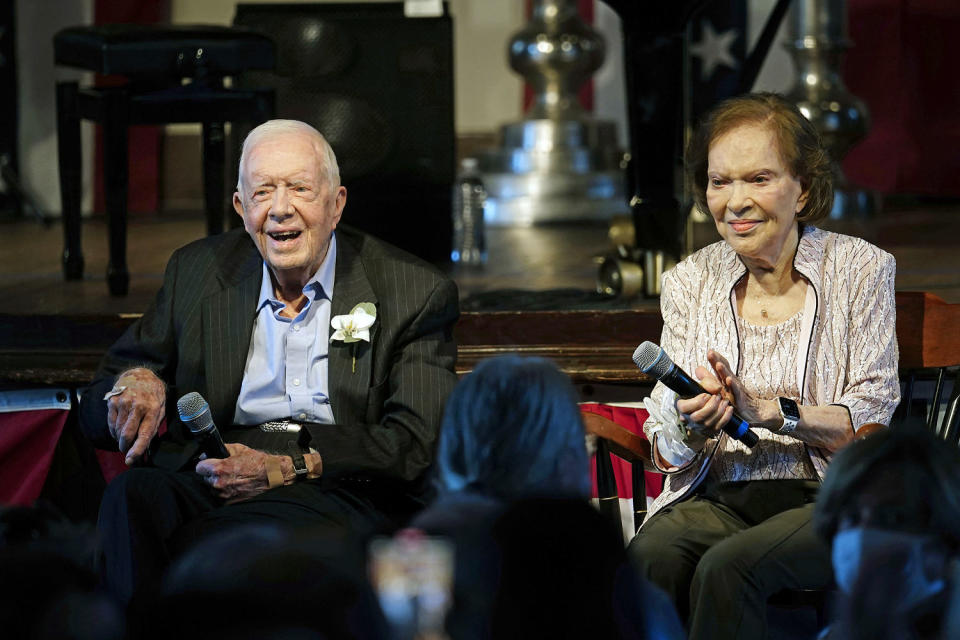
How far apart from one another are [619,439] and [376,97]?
8.98 feet

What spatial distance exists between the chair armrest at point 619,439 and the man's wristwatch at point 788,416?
10.9 inches

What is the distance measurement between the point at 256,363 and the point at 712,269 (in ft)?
3.01

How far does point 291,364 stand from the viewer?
2805mm

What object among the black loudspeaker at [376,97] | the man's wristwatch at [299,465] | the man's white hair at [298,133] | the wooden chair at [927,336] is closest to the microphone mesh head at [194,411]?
the man's wristwatch at [299,465]

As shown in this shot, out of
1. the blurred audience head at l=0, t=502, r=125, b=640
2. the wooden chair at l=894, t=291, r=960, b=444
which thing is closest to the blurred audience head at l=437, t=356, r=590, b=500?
the blurred audience head at l=0, t=502, r=125, b=640

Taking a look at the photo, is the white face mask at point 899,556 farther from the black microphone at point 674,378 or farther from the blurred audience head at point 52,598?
the blurred audience head at point 52,598

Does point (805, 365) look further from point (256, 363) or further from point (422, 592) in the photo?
point (422, 592)

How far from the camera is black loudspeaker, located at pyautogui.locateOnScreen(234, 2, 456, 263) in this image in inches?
201

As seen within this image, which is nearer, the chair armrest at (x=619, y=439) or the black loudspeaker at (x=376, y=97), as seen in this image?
the chair armrest at (x=619, y=439)

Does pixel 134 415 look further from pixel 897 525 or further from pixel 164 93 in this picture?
pixel 164 93

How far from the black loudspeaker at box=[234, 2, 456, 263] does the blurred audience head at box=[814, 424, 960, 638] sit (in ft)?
11.8

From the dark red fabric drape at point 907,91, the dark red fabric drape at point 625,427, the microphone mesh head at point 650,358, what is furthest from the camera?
the dark red fabric drape at point 907,91

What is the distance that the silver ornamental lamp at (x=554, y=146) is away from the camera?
6.87 meters

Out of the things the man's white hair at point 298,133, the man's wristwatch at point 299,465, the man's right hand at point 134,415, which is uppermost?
the man's white hair at point 298,133
